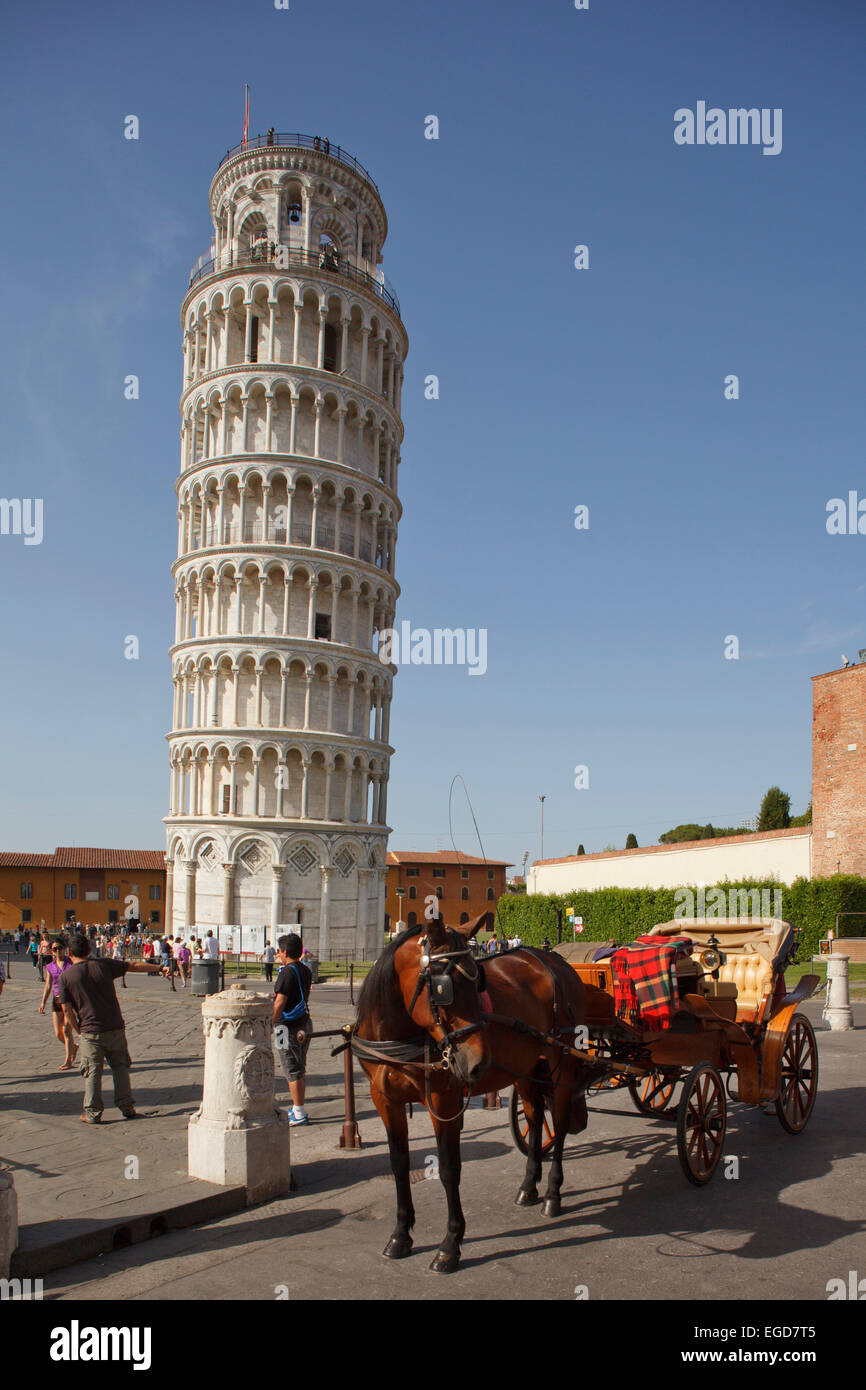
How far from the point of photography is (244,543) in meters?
49.3

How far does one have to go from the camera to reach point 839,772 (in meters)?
40.6

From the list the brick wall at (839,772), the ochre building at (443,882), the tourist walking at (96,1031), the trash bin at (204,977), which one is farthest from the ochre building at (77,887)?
the tourist walking at (96,1031)

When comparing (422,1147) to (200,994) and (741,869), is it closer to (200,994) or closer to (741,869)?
(200,994)

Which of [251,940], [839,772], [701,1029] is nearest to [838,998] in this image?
[701,1029]

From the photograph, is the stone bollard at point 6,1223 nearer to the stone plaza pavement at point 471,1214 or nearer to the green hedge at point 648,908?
the stone plaza pavement at point 471,1214

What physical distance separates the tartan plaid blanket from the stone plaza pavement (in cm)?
134

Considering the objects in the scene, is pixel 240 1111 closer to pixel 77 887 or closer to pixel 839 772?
pixel 839 772

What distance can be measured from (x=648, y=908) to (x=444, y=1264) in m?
40.7

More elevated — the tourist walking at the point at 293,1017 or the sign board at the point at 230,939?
the tourist walking at the point at 293,1017

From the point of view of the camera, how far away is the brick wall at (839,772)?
128 ft
